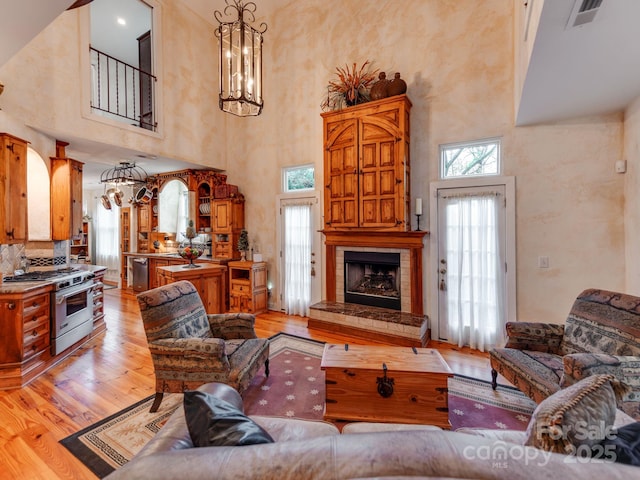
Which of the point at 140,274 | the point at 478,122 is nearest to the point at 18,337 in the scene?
the point at 140,274

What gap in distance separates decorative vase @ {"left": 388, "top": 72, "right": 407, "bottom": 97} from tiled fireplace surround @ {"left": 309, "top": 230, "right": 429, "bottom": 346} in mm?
1913

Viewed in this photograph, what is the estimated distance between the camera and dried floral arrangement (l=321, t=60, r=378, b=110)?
13.9 feet

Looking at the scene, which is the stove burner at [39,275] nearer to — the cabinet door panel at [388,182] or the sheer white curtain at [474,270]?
the cabinet door panel at [388,182]

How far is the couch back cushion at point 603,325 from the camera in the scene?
2055mm

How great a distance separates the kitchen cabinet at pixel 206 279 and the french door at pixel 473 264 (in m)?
3.57

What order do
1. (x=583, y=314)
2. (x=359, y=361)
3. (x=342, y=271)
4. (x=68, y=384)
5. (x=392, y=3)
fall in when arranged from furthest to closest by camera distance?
1. (x=342, y=271)
2. (x=392, y=3)
3. (x=68, y=384)
4. (x=583, y=314)
5. (x=359, y=361)

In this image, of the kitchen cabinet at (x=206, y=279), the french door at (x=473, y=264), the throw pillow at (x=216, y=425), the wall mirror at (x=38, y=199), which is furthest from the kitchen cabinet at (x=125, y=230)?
the throw pillow at (x=216, y=425)

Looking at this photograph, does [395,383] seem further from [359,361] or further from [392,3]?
[392,3]

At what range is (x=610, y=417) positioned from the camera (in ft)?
3.09

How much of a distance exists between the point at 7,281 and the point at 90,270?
850 millimetres

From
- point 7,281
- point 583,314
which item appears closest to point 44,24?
point 7,281

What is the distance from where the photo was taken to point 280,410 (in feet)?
7.84

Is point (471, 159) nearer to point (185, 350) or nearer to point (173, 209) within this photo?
point (185, 350)

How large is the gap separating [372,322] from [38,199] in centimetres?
494
